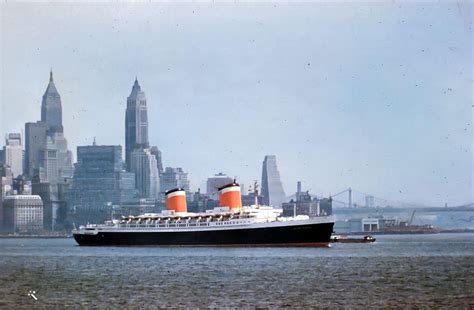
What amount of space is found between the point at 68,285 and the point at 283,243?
4560cm

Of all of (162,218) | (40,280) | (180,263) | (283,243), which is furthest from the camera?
(162,218)

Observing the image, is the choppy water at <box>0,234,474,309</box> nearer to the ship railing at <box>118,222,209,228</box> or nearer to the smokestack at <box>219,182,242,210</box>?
the ship railing at <box>118,222,209,228</box>

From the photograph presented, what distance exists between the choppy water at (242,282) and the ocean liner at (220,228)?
17.0 meters

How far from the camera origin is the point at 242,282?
178ft

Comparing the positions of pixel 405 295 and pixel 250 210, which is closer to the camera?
pixel 405 295

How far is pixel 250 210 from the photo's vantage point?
103438mm

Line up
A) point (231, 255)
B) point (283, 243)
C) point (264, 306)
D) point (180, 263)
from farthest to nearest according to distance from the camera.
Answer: point (283, 243) → point (231, 255) → point (180, 263) → point (264, 306)

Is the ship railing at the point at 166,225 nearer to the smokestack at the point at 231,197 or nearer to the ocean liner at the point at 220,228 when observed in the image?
the ocean liner at the point at 220,228

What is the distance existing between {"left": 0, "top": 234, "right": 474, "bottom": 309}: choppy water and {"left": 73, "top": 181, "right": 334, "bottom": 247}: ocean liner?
17.0m

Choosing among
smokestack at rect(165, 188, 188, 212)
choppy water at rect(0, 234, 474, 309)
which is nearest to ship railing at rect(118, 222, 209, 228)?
smokestack at rect(165, 188, 188, 212)

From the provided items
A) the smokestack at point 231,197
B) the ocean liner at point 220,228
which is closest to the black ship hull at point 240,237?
the ocean liner at point 220,228

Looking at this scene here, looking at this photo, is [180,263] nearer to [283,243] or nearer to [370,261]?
[370,261]

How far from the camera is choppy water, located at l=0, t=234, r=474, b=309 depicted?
45.0 metres

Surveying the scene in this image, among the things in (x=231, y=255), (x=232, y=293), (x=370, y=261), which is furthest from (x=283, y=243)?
(x=232, y=293)
